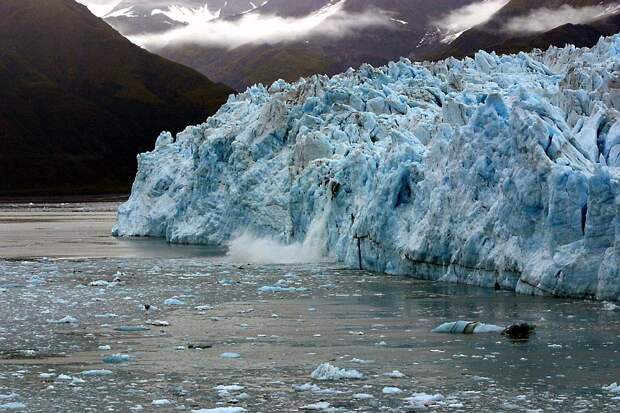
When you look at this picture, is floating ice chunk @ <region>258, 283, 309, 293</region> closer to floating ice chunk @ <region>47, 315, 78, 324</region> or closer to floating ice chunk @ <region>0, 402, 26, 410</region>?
floating ice chunk @ <region>47, 315, 78, 324</region>

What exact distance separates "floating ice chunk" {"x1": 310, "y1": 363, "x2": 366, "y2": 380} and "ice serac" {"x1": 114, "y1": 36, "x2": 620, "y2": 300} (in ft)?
25.8

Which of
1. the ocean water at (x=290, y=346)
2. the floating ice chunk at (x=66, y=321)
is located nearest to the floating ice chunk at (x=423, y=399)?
the ocean water at (x=290, y=346)

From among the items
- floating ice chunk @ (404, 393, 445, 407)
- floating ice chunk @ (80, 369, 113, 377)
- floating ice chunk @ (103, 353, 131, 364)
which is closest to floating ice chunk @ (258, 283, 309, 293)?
floating ice chunk @ (103, 353, 131, 364)

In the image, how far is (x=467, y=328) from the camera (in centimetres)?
1719

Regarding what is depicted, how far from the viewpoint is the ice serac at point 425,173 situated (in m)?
21.2

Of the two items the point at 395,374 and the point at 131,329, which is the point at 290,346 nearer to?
the point at 395,374

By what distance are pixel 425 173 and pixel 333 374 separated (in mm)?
13934

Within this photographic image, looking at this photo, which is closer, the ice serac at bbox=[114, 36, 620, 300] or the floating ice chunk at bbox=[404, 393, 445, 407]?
the floating ice chunk at bbox=[404, 393, 445, 407]

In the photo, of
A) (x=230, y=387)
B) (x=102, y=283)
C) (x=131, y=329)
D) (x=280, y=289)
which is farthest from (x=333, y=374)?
(x=102, y=283)

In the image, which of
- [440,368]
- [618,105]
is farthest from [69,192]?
[440,368]

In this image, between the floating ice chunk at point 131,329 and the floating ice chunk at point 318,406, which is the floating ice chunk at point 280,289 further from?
the floating ice chunk at point 318,406

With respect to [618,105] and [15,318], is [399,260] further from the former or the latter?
[15,318]

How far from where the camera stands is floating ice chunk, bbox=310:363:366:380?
529 inches

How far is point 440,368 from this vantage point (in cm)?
1402
